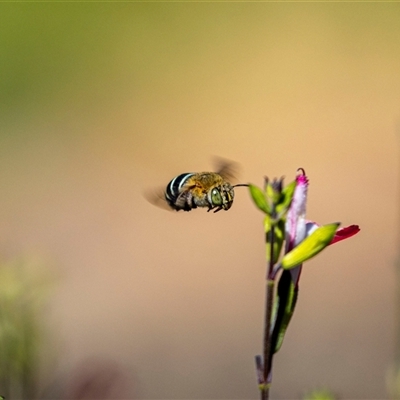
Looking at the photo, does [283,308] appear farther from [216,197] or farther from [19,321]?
[19,321]

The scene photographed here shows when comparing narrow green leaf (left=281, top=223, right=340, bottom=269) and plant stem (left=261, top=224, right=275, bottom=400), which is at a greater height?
narrow green leaf (left=281, top=223, right=340, bottom=269)

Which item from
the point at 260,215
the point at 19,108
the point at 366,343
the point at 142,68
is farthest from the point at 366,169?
the point at 19,108

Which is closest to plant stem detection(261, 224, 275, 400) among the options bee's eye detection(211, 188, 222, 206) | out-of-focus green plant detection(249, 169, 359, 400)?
out-of-focus green plant detection(249, 169, 359, 400)

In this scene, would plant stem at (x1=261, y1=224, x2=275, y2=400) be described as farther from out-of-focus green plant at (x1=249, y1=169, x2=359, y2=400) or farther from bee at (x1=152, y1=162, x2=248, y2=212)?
bee at (x1=152, y1=162, x2=248, y2=212)

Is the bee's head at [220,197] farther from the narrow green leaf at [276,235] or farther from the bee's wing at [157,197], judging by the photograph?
the narrow green leaf at [276,235]

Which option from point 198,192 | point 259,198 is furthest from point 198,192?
point 259,198

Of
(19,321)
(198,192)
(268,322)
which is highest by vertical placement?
(198,192)

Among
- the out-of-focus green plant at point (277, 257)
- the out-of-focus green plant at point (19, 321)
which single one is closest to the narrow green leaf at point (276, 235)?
the out-of-focus green plant at point (277, 257)

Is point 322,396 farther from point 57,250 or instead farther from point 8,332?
point 57,250
